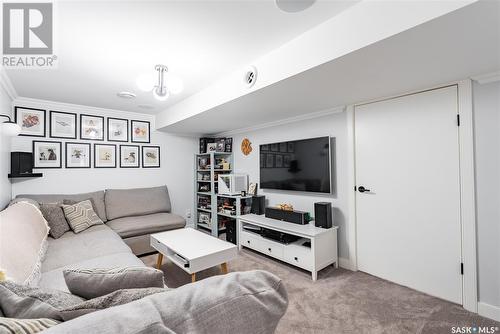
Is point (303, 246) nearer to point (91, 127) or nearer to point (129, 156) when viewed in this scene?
point (129, 156)

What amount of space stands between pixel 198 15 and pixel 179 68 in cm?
81

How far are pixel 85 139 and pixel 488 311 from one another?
16.5ft

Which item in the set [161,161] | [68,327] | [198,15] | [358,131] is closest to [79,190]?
[161,161]

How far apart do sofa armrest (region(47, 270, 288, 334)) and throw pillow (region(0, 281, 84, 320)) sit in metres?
0.29

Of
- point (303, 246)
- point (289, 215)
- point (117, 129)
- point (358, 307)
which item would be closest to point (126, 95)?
point (117, 129)

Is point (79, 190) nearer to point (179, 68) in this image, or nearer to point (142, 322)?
point (179, 68)

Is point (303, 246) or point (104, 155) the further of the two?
point (104, 155)

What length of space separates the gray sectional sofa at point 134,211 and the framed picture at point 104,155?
448mm

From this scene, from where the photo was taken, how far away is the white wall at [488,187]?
1.81 meters

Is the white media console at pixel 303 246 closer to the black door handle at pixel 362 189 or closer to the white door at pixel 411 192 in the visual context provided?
the white door at pixel 411 192

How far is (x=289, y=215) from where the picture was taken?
298 cm

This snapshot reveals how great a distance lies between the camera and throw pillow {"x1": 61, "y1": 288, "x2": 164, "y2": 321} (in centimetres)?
66

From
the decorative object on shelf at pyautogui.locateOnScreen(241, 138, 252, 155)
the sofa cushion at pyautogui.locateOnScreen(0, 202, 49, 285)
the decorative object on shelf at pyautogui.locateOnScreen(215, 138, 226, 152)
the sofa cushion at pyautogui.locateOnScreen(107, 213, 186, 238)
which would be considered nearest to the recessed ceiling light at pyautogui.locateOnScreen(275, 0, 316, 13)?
the sofa cushion at pyautogui.locateOnScreen(0, 202, 49, 285)

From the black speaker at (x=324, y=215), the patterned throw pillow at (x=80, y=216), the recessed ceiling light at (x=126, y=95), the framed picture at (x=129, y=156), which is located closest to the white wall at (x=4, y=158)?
the patterned throw pillow at (x=80, y=216)
